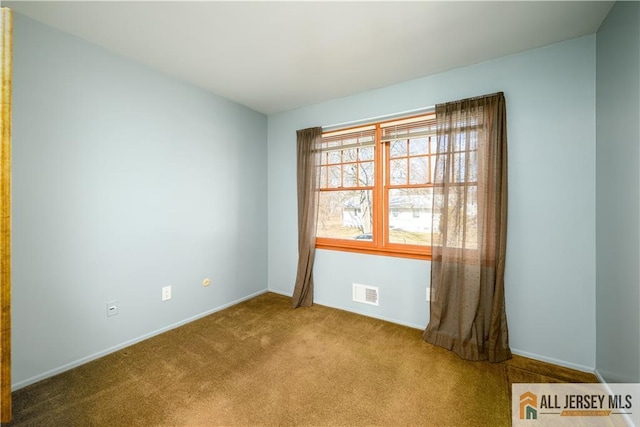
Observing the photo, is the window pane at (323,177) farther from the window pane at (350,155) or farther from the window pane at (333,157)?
the window pane at (350,155)

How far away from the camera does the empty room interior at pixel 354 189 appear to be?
5.56 feet

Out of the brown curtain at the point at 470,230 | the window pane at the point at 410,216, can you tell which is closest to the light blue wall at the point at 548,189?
the brown curtain at the point at 470,230

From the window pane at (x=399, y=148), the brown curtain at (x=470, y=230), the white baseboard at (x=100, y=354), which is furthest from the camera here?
the window pane at (x=399, y=148)

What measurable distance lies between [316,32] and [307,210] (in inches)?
73.0

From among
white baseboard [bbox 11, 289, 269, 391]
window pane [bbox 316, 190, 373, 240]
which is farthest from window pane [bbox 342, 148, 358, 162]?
white baseboard [bbox 11, 289, 269, 391]

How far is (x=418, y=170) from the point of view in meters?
2.72

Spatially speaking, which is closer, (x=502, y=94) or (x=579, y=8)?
(x=579, y=8)

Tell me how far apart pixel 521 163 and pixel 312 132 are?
214cm

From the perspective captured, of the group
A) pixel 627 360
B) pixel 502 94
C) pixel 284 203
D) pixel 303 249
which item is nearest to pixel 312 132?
pixel 284 203

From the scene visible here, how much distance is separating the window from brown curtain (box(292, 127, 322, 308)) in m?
0.13

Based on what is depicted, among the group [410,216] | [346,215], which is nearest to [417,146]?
[410,216]

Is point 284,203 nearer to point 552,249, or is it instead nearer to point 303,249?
point 303,249

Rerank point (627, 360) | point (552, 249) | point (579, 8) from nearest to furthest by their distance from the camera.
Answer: point (627, 360) → point (579, 8) → point (552, 249)

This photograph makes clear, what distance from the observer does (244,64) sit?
2.42 m
